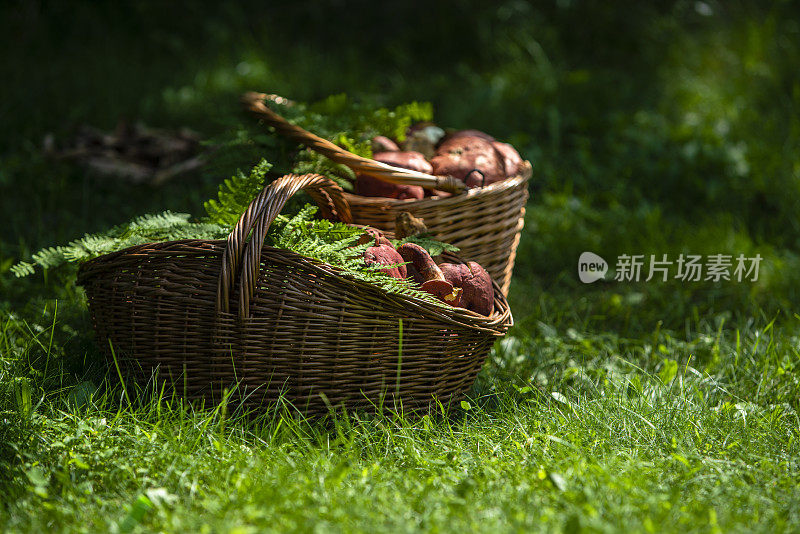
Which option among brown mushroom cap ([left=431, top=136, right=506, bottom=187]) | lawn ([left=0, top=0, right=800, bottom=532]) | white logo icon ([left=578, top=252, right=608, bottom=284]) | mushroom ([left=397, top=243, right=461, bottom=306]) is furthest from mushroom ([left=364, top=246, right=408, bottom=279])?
white logo icon ([left=578, top=252, right=608, bottom=284])

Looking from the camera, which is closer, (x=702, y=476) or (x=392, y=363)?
(x=702, y=476)

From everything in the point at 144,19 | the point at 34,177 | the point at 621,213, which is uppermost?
the point at 144,19

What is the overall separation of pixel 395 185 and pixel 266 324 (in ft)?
2.86

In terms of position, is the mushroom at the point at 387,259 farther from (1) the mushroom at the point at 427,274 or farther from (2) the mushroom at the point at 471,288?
(2) the mushroom at the point at 471,288

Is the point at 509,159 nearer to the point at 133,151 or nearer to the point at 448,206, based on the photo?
the point at 448,206

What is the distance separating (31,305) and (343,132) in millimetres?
1382

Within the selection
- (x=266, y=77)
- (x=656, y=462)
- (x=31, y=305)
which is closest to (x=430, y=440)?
(x=656, y=462)

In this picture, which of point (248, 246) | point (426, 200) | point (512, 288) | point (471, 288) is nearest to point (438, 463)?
point (471, 288)

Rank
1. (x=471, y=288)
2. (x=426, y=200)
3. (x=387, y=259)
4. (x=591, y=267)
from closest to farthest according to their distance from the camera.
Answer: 1. (x=387, y=259)
2. (x=471, y=288)
3. (x=426, y=200)
4. (x=591, y=267)

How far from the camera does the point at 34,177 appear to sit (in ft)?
12.6

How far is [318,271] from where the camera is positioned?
194 cm

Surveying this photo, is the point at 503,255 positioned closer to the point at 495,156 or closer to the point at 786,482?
the point at 495,156

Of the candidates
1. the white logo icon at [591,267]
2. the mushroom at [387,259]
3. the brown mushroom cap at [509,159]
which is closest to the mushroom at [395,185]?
the brown mushroom cap at [509,159]

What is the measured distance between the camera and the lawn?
173 centimetres
